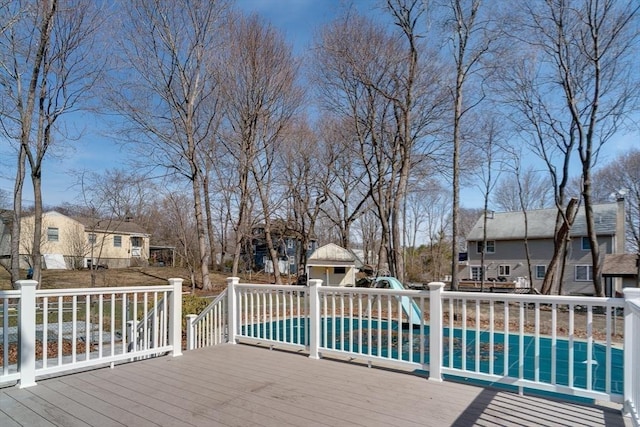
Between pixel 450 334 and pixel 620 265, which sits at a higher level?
pixel 450 334

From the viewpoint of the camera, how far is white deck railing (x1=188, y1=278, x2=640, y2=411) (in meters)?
3.10

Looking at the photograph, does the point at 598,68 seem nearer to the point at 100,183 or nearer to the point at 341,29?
the point at 341,29

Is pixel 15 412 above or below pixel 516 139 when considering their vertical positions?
below

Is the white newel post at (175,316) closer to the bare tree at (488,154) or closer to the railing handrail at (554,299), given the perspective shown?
the railing handrail at (554,299)

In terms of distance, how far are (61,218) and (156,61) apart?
621 inches

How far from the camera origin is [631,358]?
286cm

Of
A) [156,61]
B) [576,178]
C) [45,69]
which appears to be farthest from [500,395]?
[576,178]

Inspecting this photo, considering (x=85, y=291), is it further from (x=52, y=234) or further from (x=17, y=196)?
(x=52, y=234)

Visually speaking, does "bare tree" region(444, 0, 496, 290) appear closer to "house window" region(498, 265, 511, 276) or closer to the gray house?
the gray house

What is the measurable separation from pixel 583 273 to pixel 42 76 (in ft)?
83.9

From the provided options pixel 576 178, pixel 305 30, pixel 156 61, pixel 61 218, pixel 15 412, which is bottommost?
pixel 15 412

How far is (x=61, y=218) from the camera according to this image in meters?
24.6

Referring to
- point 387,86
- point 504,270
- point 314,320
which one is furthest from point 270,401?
point 504,270

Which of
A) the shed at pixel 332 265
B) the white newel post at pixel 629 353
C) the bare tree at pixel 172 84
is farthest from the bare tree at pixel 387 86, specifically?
the white newel post at pixel 629 353
